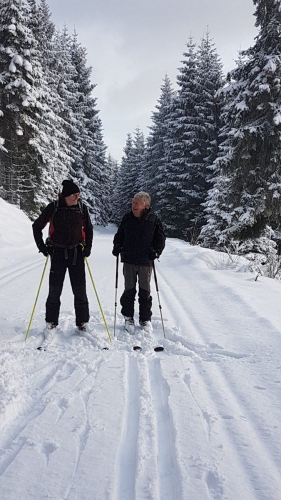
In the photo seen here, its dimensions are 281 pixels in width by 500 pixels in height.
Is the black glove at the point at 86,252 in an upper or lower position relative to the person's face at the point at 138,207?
lower

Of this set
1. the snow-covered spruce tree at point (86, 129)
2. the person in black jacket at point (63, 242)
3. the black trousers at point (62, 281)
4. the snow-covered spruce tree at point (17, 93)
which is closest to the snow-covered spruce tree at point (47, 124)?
the snow-covered spruce tree at point (17, 93)

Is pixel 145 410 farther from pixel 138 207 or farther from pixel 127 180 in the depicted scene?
pixel 127 180

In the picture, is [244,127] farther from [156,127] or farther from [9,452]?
[156,127]

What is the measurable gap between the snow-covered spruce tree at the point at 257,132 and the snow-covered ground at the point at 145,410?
7665mm

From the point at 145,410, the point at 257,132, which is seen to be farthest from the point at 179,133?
the point at 145,410

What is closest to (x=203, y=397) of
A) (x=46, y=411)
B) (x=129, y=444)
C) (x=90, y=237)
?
(x=129, y=444)

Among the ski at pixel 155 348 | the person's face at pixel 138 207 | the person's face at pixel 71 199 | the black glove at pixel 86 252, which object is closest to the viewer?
the ski at pixel 155 348

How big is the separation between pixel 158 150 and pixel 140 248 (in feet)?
87.2

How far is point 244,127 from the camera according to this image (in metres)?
11.6

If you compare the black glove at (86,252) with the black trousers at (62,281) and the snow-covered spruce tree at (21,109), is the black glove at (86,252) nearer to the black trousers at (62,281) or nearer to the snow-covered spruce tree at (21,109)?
the black trousers at (62,281)

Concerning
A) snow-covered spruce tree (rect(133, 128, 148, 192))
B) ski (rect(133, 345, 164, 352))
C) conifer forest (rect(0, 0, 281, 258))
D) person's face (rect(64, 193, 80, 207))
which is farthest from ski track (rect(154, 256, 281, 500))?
snow-covered spruce tree (rect(133, 128, 148, 192))

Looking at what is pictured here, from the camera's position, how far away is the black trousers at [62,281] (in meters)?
4.20

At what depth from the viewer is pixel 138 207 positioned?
174 inches

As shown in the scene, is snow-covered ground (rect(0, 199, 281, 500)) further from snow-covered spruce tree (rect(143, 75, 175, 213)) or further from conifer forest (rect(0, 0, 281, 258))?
snow-covered spruce tree (rect(143, 75, 175, 213))
